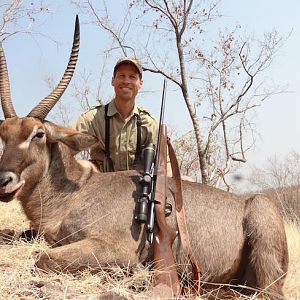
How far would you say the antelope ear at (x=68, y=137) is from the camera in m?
5.22

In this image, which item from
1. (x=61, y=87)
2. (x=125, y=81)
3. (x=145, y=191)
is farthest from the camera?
(x=125, y=81)

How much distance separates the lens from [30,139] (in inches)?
201

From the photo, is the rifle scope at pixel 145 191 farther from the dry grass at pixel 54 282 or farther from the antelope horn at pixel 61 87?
the antelope horn at pixel 61 87

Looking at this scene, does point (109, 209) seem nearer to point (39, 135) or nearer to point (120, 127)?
point (39, 135)

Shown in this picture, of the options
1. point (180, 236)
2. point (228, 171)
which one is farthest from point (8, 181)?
point (228, 171)

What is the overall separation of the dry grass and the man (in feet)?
6.43

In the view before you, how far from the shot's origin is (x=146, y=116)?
7.27 m

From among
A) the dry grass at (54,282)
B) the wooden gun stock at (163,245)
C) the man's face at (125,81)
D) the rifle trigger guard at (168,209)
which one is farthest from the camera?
the man's face at (125,81)

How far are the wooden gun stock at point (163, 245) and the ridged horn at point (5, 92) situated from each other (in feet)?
5.51

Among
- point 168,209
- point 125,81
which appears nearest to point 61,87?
point 125,81

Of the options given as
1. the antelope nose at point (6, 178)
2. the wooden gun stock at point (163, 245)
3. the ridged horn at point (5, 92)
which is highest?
the ridged horn at point (5, 92)

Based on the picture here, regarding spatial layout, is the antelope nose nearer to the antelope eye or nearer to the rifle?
the antelope eye

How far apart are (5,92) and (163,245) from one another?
7.88 feet

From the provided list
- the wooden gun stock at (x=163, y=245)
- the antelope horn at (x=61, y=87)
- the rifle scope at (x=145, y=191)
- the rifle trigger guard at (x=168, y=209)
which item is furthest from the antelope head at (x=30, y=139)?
the rifle trigger guard at (x=168, y=209)
